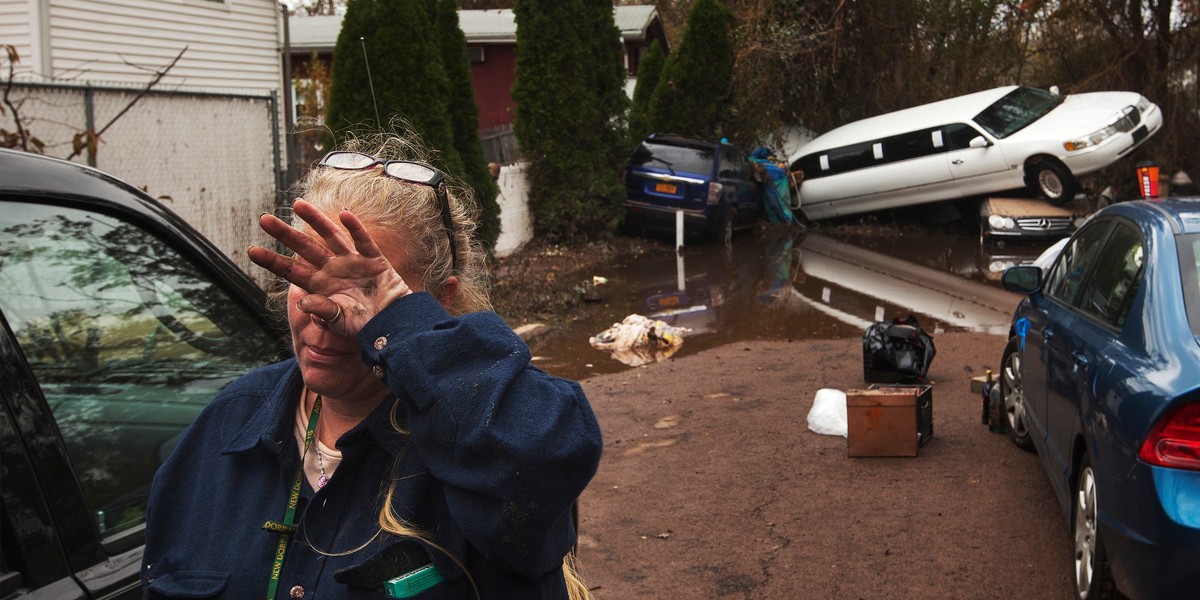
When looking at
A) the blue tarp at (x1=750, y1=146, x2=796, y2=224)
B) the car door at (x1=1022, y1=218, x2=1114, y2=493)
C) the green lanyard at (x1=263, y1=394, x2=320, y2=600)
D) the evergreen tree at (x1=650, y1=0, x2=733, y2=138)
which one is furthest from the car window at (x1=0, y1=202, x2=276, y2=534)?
the evergreen tree at (x1=650, y1=0, x2=733, y2=138)

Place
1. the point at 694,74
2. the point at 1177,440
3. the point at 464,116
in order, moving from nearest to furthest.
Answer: the point at 1177,440 → the point at 464,116 → the point at 694,74

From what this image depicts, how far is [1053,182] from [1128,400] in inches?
578

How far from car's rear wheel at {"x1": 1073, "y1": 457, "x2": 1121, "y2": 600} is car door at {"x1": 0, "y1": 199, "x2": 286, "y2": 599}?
10.4 feet

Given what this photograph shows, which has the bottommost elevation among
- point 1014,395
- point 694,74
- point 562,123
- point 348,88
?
point 1014,395

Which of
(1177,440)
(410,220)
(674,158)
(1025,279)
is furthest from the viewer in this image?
(674,158)

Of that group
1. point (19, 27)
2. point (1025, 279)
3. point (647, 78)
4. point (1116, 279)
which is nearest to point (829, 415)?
point (1025, 279)

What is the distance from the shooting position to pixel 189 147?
11.4m

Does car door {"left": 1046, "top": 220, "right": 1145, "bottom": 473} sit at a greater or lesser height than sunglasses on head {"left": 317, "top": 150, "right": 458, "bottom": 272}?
lesser

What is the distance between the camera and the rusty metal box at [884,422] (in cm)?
679

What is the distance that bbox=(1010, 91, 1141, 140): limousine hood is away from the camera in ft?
56.6

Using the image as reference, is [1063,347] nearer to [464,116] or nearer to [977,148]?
[464,116]

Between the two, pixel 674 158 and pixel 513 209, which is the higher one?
pixel 674 158

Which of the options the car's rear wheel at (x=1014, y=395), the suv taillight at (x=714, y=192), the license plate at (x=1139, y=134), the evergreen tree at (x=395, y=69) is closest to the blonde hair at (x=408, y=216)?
the car's rear wheel at (x=1014, y=395)

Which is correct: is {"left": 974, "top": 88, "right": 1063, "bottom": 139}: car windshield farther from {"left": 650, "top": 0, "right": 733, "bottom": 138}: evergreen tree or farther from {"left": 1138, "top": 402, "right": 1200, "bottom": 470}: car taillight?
{"left": 1138, "top": 402, "right": 1200, "bottom": 470}: car taillight
